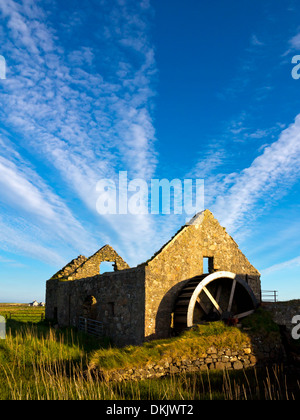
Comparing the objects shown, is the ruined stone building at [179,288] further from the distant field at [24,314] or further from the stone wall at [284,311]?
the distant field at [24,314]

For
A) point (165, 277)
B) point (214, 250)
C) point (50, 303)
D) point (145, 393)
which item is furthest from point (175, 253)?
point (50, 303)

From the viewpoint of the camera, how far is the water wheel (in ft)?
40.7

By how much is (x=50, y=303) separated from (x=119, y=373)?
649 inches

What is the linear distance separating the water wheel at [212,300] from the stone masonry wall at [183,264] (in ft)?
1.43

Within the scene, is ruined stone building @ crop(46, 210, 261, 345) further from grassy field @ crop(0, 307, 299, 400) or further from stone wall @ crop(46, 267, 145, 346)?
grassy field @ crop(0, 307, 299, 400)

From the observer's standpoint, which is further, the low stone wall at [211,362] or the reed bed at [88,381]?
the low stone wall at [211,362]

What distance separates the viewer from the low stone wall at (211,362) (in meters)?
9.37

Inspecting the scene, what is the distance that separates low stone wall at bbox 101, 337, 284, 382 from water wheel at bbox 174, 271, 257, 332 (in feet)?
4.24

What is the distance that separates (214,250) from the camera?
15.1m

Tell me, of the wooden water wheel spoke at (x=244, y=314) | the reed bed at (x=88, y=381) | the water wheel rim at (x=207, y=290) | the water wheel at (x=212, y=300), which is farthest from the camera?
the wooden water wheel spoke at (x=244, y=314)

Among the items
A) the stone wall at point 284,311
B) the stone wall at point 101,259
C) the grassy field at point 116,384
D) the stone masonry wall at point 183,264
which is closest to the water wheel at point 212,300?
the stone masonry wall at point 183,264

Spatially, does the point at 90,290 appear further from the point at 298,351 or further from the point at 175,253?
the point at 298,351

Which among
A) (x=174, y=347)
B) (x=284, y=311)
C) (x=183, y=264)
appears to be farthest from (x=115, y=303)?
(x=284, y=311)

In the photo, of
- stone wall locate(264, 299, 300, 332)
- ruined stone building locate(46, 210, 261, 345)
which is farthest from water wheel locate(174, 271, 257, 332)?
stone wall locate(264, 299, 300, 332)
